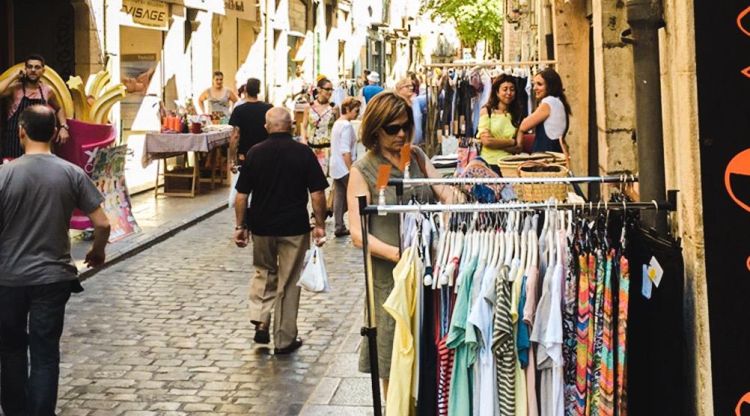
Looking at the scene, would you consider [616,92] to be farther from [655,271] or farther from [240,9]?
[240,9]

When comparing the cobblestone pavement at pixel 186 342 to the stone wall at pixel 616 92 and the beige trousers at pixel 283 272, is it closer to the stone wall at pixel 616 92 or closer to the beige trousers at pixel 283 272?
the beige trousers at pixel 283 272

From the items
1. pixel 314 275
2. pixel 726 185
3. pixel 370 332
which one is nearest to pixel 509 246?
pixel 370 332

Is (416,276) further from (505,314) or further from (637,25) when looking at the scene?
(637,25)

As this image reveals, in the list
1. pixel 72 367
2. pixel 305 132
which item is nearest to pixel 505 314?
pixel 72 367

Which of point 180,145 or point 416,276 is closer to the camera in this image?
point 416,276

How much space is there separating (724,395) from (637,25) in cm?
190

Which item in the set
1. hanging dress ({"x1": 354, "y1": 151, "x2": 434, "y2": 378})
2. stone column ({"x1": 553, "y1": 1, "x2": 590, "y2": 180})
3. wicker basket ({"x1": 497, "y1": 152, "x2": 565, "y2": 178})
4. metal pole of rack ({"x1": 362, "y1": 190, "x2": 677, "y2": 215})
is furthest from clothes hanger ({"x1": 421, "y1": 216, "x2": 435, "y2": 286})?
stone column ({"x1": 553, "y1": 1, "x2": 590, "y2": 180})

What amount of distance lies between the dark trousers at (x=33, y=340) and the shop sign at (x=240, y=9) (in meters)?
17.3

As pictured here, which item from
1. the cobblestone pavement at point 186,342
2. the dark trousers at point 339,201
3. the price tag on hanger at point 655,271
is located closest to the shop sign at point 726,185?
the price tag on hanger at point 655,271

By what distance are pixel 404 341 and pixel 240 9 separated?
793 inches

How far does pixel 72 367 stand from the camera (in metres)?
7.64

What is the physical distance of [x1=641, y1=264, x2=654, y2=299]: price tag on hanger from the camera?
4.23m

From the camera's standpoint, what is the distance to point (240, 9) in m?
23.8

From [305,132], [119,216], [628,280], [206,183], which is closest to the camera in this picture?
[628,280]
